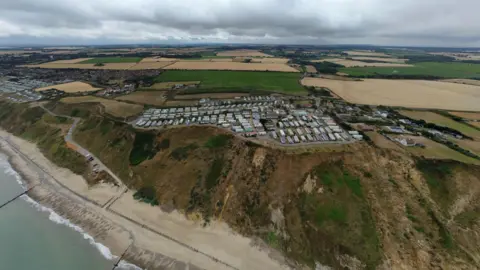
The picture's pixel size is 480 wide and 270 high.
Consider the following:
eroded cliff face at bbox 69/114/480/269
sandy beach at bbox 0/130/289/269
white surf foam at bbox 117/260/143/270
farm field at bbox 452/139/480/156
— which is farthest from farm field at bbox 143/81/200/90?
farm field at bbox 452/139/480/156

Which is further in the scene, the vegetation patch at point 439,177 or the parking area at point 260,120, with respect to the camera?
the parking area at point 260,120

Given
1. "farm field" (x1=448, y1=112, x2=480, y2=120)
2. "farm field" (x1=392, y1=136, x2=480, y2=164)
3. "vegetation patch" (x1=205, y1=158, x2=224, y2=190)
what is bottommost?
"vegetation patch" (x1=205, y1=158, x2=224, y2=190)

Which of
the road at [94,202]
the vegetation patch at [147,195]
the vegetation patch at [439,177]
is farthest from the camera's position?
the vegetation patch at [147,195]

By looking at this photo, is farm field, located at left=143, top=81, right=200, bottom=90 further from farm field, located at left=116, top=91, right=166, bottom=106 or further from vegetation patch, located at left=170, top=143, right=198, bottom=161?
vegetation patch, located at left=170, top=143, right=198, bottom=161

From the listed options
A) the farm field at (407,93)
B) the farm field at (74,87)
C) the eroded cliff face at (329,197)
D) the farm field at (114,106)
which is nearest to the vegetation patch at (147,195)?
the eroded cliff face at (329,197)

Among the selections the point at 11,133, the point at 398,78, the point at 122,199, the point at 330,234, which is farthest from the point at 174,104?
the point at 398,78

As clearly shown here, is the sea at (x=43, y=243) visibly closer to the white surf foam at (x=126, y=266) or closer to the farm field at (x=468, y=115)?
the white surf foam at (x=126, y=266)

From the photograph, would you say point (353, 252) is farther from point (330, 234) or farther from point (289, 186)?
point (289, 186)

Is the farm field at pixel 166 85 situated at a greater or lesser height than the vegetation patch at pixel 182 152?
greater
